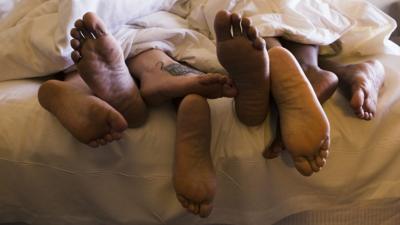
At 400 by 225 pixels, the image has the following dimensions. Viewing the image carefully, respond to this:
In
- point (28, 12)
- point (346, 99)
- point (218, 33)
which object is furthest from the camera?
point (28, 12)

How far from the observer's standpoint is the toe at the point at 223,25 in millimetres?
545

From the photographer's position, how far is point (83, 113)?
0.61 metres

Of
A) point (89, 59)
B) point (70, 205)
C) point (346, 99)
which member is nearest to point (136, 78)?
point (89, 59)

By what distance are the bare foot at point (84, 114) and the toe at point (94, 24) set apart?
4.2 inches

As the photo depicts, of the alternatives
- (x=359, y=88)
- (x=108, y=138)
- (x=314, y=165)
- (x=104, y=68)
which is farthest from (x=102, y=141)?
(x=359, y=88)

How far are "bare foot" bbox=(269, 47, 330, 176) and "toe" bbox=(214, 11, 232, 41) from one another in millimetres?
100

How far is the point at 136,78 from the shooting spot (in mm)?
761

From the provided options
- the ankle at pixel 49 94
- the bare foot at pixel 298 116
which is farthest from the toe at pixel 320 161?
the ankle at pixel 49 94

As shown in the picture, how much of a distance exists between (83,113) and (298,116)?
34cm

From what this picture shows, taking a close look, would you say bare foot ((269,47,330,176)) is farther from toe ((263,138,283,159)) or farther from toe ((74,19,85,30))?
toe ((74,19,85,30))

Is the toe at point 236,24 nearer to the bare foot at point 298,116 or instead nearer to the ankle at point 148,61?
the bare foot at point 298,116

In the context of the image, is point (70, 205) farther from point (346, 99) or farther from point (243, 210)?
point (346, 99)

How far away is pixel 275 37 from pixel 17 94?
0.51m

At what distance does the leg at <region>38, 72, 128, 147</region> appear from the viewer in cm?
59
